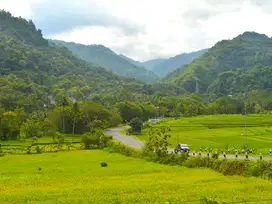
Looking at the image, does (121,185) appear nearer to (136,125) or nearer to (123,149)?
(123,149)

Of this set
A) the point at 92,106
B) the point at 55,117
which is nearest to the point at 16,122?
the point at 55,117

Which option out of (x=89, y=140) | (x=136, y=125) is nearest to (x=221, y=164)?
(x=89, y=140)

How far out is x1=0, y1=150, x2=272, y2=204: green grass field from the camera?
29.1 meters

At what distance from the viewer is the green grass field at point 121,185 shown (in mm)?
29094

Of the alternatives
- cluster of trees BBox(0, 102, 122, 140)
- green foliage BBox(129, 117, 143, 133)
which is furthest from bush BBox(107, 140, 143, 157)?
green foliage BBox(129, 117, 143, 133)

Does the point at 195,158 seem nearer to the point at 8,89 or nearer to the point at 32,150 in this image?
the point at 32,150

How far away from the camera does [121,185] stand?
34.6 meters

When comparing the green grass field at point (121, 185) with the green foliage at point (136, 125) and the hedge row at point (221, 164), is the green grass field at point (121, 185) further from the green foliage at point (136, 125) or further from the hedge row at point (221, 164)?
the green foliage at point (136, 125)

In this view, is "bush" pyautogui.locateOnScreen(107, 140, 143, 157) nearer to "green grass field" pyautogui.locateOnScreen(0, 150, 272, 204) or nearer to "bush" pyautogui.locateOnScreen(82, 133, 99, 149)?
"bush" pyautogui.locateOnScreen(82, 133, 99, 149)

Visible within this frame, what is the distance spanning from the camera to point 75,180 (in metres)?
38.8

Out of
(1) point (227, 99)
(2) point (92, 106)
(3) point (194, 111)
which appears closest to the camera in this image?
(2) point (92, 106)

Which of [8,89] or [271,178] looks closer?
[271,178]

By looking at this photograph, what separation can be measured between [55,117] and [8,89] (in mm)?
48009

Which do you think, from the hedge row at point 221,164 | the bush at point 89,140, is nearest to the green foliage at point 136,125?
the bush at point 89,140
